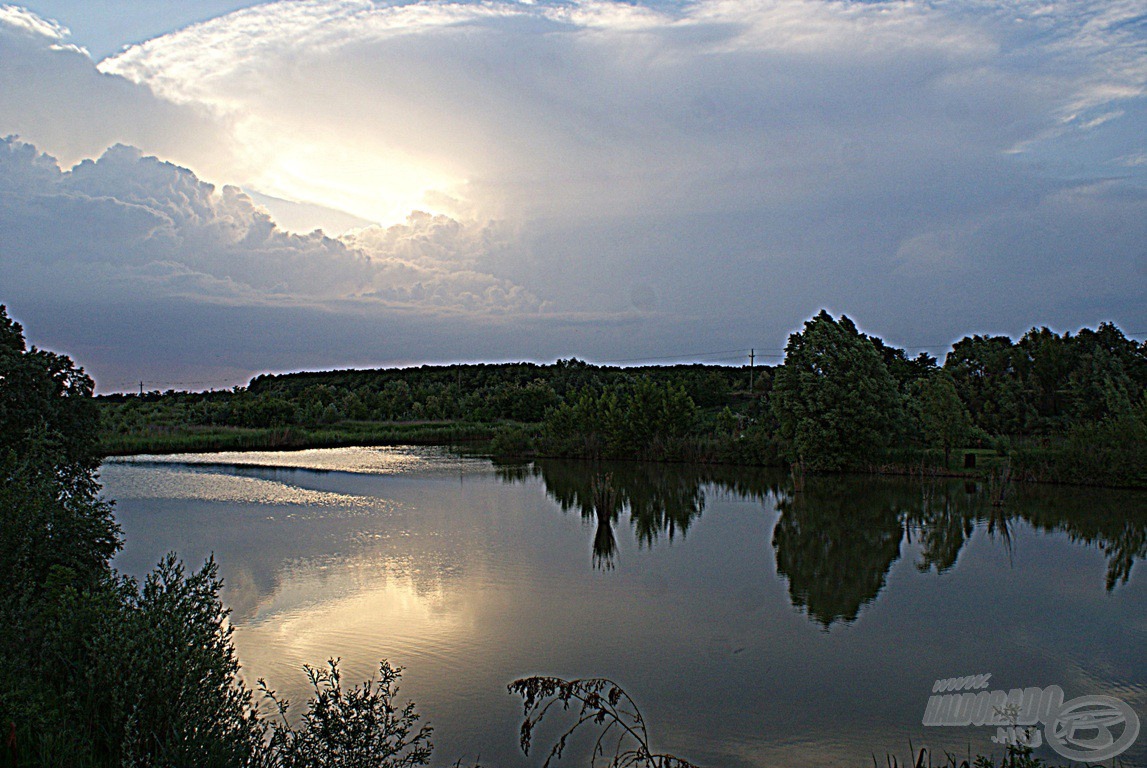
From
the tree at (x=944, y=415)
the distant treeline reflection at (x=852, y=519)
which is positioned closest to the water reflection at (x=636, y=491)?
the distant treeline reflection at (x=852, y=519)

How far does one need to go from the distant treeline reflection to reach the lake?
9 centimetres

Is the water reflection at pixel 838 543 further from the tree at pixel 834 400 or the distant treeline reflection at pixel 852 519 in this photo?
the tree at pixel 834 400

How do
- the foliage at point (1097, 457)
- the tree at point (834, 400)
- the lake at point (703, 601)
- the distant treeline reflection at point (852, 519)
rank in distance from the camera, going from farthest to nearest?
the tree at point (834, 400), the foliage at point (1097, 457), the distant treeline reflection at point (852, 519), the lake at point (703, 601)

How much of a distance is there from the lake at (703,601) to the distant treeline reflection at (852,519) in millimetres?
85

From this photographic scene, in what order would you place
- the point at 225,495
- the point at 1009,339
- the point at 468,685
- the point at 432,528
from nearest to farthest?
the point at 468,685 → the point at 432,528 → the point at 225,495 → the point at 1009,339

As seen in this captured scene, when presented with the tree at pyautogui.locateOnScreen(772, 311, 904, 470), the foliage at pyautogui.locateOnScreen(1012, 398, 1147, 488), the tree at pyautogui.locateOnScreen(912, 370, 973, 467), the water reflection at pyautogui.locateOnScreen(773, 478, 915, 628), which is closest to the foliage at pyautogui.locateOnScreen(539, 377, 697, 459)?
the tree at pyautogui.locateOnScreen(772, 311, 904, 470)

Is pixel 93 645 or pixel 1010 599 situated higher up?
pixel 93 645

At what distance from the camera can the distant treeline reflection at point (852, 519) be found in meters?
12.4

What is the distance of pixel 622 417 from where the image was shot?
3231 cm

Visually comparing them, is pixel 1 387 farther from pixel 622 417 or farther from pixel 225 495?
pixel 622 417

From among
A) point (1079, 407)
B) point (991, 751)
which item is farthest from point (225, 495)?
point (1079, 407)

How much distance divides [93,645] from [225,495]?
60.8 ft

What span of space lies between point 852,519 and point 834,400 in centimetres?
905

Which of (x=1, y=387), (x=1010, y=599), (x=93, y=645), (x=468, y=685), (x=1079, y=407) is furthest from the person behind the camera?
(x=1079, y=407)
